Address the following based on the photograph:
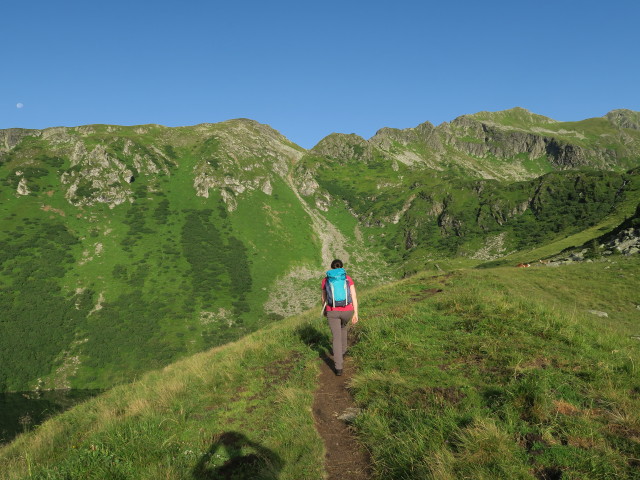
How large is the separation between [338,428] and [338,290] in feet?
12.6

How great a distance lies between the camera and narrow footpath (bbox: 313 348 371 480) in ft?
17.9

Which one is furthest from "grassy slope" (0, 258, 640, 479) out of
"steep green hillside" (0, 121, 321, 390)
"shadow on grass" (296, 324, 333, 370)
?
"steep green hillside" (0, 121, 321, 390)

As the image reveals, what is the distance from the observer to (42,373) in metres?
79.1

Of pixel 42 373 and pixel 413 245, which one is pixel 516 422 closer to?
pixel 42 373

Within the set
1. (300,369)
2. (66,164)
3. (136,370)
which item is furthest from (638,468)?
(66,164)

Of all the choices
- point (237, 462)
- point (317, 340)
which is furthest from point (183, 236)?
point (237, 462)

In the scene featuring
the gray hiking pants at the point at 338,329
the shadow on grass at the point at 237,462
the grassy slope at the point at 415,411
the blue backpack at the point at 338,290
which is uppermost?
the blue backpack at the point at 338,290

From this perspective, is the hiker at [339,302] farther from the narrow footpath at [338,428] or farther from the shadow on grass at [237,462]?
the shadow on grass at [237,462]

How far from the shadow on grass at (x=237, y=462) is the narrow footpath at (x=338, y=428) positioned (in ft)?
3.43

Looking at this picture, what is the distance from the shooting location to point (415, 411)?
6020mm

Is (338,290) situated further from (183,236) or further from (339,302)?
(183,236)

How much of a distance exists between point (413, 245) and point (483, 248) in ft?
109

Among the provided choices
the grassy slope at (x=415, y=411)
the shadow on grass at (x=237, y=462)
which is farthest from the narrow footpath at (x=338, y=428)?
the shadow on grass at (x=237, y=462)

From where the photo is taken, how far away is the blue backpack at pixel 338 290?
9.49 metres
